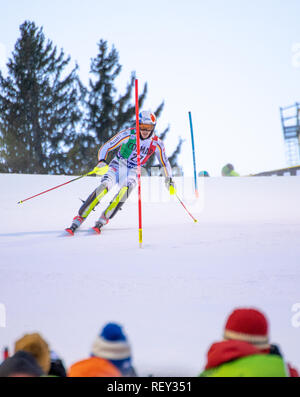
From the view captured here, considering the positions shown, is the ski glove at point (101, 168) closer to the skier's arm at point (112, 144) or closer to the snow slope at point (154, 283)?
the skier's arm at point (112, 144)

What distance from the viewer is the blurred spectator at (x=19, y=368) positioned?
4.14ft

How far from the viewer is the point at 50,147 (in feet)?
77.1

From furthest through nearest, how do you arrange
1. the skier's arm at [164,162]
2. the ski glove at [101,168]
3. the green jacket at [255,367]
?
1. the skier's arm at [164,162]
2. the ski glove at [101,168]
3. the green jacket at [255,367]

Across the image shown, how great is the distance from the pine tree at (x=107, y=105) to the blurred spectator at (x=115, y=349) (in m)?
21.9

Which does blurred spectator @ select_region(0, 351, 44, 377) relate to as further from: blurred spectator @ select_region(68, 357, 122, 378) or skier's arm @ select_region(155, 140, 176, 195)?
skier's arm @ select_region(155, 140, 176, 195)

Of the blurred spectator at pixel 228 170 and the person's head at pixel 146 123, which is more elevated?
the blurred spectator at pixel 228 170

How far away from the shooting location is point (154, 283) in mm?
3275

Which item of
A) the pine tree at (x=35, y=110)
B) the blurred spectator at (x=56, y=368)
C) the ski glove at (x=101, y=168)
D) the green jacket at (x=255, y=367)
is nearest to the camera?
the green jacket at (x=255, y=367)

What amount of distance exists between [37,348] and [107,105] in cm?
2337

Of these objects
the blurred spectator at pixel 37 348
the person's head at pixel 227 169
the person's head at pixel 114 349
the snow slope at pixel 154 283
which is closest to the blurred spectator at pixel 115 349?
the person's head at pixel 114 349

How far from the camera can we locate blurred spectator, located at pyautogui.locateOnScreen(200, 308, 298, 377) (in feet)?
4.14

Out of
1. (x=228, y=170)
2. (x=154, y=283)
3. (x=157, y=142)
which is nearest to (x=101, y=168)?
(x=157, y=142)

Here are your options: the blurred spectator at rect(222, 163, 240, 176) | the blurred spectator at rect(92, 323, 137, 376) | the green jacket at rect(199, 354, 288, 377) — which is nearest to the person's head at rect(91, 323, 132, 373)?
the blurred spectator at rect(92, 323, 137, 376)

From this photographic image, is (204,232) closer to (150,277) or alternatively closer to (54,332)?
(150,277)
